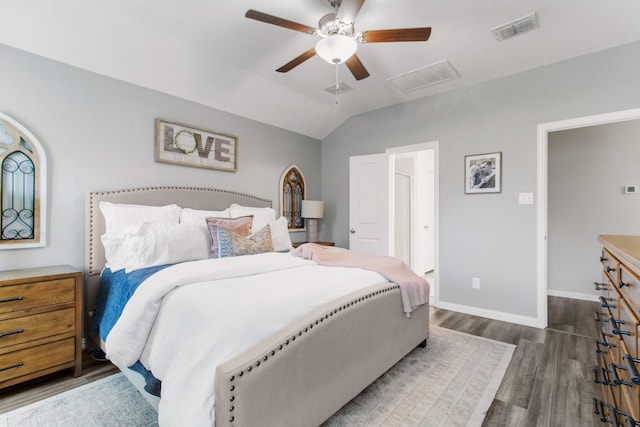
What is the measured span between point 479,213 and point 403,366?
2096 millimetres

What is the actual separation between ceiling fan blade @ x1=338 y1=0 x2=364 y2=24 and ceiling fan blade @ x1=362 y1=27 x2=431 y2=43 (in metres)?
0.15

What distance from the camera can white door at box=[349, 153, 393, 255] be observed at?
165 inches

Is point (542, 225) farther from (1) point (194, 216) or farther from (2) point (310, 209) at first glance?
(1) point (194, 216)

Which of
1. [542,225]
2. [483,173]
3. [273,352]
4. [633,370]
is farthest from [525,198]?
[273,352]

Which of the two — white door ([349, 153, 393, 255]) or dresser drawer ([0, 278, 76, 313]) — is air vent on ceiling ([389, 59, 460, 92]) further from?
dresser drawer ([0, 278, 76, 313])

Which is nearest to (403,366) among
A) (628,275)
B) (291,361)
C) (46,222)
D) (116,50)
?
(291,361)

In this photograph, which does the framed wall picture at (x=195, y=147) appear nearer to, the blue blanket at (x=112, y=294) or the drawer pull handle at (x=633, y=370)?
the blue blanket at (x=112, y=294)

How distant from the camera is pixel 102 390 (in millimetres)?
1953

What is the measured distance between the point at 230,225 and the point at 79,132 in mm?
1479

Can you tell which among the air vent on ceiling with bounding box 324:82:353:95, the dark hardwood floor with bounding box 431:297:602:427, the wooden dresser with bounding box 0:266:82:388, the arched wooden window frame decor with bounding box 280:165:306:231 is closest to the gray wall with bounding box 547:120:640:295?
the dark hardwood floor with bounding box 431:297:602:427

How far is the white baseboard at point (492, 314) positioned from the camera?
3.16 meters

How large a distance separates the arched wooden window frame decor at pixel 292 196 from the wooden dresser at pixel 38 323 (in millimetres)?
2645

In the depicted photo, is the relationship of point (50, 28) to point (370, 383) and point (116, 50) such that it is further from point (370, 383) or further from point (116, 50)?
point (370, 383)

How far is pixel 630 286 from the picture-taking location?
105cm
